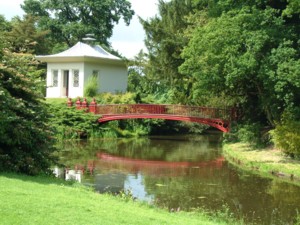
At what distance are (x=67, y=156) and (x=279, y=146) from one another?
9290mm

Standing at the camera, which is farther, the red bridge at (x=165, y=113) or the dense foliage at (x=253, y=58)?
the red bridge at (x=165, y=113)

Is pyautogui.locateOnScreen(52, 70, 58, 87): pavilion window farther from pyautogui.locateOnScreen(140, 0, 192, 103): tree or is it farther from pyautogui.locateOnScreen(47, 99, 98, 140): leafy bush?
pyautogui.locateOnScreen(140, 0, 192, 103): tree

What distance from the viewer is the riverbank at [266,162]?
55.0 ft

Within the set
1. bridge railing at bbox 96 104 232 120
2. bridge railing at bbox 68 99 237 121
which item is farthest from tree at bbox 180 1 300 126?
bridge railing at bbox 96 104 232 120

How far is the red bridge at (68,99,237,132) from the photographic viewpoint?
89.5ft

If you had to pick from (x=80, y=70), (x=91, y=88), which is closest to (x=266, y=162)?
(x=91, y=88)

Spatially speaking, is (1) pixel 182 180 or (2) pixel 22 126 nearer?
(2) pixel 22 126

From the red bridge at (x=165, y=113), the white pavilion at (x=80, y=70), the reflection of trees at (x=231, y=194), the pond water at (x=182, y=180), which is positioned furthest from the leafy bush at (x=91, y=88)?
the reflection of trees at (x=231, y=194)

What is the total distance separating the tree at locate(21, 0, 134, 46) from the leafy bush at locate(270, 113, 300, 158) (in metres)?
35.0

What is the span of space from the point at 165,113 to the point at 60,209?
2224cm

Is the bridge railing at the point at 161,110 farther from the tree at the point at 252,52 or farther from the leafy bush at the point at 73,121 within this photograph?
the tree at the point at 252,52

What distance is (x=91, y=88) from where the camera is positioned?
113 ft

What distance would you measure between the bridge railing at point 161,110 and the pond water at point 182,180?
2.08 metres

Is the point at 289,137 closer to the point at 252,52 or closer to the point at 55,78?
the point at 252,52
